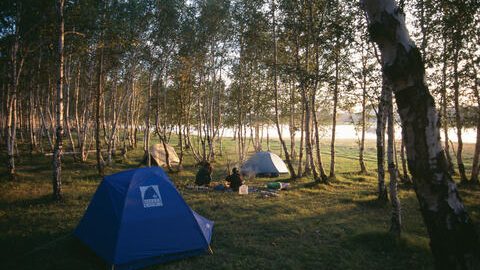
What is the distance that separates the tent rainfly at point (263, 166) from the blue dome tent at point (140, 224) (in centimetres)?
1397

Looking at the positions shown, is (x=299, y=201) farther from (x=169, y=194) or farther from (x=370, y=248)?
(x=169, y=194)

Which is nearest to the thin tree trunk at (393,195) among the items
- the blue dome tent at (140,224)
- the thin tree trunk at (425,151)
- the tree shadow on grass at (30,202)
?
the thin tree trunk at (425,151)

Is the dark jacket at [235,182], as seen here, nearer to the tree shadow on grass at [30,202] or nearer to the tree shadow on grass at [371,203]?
the tree shadow on grass at [371,203]

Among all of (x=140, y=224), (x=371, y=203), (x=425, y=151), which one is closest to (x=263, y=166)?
(x=371, y=203)

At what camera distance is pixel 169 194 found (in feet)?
26.7

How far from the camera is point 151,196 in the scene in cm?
789

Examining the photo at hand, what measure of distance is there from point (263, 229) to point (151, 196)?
414 cm

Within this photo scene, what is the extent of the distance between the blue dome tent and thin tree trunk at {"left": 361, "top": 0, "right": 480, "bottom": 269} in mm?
5610

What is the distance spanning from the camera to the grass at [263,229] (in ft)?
24.6

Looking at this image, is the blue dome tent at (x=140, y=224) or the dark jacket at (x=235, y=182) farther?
the dark jacket at (x=235, y=182)

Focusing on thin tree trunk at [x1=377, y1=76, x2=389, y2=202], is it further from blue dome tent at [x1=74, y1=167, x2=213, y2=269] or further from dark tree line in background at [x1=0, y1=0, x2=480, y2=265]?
blue dome tent at [x1=74, y1=167, x2=213, y2=269]

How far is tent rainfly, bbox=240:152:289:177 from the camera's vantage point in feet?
73.2

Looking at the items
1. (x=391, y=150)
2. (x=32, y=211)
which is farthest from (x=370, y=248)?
(x=32, y=211)

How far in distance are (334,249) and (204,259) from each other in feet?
12.0
